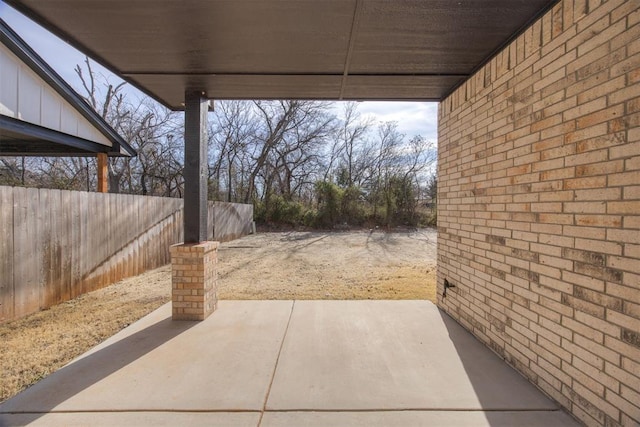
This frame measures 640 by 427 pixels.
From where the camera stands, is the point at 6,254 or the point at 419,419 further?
the point at 6,254

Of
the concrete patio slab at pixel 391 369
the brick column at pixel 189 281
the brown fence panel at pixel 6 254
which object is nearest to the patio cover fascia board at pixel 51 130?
the brown fence panel at pixel 6 254

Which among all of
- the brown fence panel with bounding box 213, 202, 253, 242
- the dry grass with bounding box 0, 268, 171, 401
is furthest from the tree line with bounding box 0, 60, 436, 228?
the dry grass with bounding box 0, 268, 171, 401

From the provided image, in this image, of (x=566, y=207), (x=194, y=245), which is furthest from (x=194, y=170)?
(x=566, y=207)

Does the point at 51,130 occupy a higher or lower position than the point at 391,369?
higher

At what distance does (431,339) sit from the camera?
3.20m

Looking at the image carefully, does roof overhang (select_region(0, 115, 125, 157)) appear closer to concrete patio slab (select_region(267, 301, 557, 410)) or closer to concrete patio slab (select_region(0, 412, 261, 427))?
concrete patio slab (select_region(0, 412, 261, 427))

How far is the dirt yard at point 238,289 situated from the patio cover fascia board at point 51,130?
319cm

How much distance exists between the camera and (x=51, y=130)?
20.7 feet

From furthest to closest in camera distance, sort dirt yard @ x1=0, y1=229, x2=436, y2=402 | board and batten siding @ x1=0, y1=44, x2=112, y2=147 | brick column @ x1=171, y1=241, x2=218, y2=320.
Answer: board and batten siding @ x1=0, y1=44, x2=112, y2=147
brick column @ x1=171, y1=241, x2=218, y2=320
dirt yard @ x1=0, y1=229, x2=436, y2=402

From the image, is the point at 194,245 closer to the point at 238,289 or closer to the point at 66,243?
the point at 238,289

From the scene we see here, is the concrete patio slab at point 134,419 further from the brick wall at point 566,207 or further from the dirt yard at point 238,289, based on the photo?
the brick wall at point 566,207

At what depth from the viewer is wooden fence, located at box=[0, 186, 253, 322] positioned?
13.7ft

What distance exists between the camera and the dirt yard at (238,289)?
3123 mm

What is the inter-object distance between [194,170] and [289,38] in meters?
1.97
